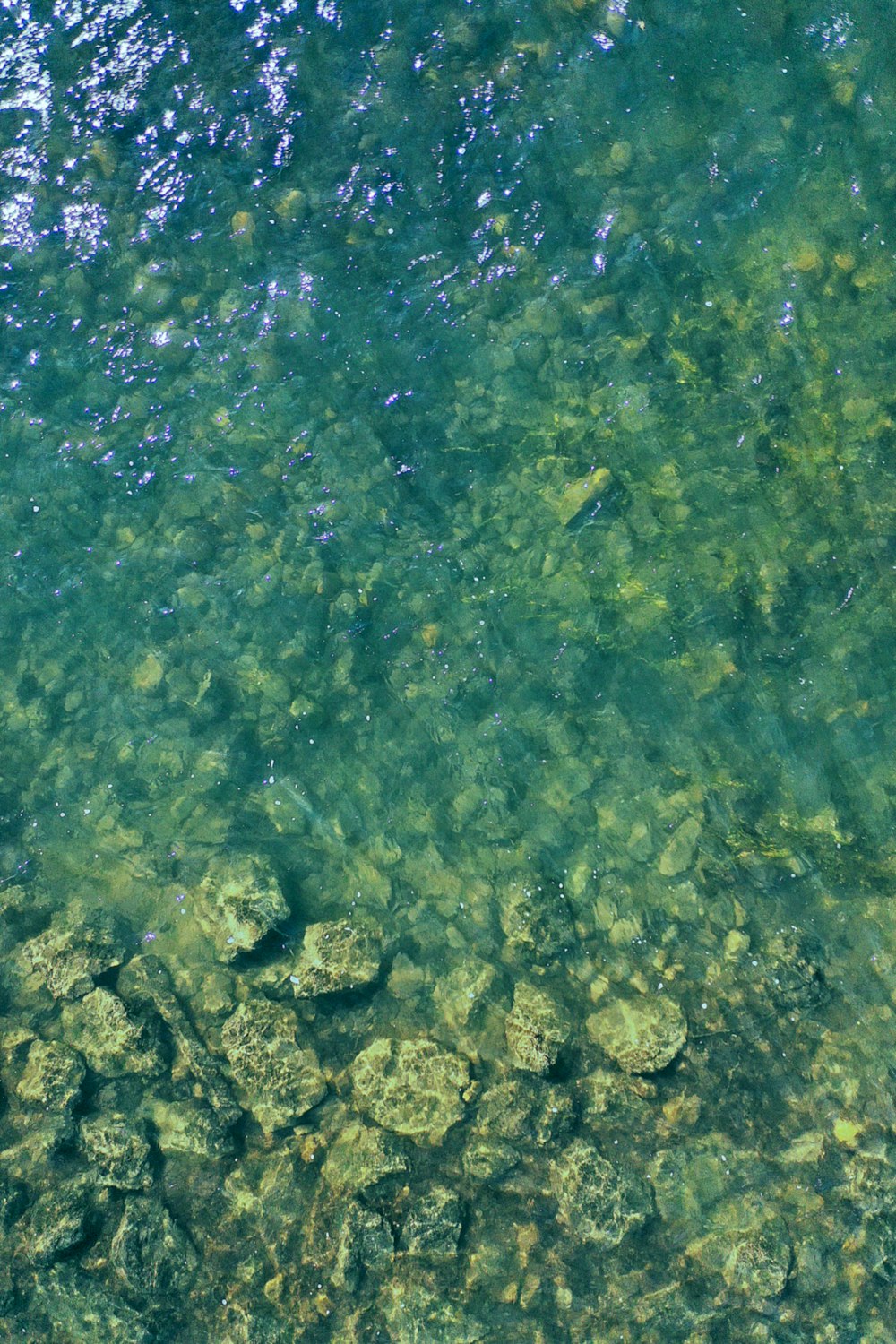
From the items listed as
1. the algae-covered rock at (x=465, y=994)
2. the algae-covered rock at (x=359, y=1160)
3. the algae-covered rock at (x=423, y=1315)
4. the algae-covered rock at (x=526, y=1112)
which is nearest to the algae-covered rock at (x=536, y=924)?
the algae-covered rock at (x=465, y=994)

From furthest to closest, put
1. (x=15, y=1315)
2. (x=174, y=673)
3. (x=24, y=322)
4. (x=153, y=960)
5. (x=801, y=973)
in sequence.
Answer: (x=24, y=322) → (x=174, y=673) → (x=153, y=960) → (x=801, y=973) → (x=15, y=1315)

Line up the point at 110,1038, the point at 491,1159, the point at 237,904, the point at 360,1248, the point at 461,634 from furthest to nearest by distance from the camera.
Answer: the point at 461,634
the point at 237,904
the point at 110,1038
the point at 491,1159
the point at 360,1248

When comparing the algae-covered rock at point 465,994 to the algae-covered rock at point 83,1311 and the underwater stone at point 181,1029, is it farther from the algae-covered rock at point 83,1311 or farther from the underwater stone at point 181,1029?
the algae-covered rock at point 83,1311

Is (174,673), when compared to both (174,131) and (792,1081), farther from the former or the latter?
(792,1081)

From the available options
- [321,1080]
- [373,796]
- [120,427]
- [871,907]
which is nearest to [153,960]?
[321,1080]

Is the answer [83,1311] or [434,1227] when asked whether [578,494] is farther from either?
[83,1311]

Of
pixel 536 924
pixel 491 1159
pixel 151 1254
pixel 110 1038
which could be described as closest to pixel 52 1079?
pixel 110 1038
